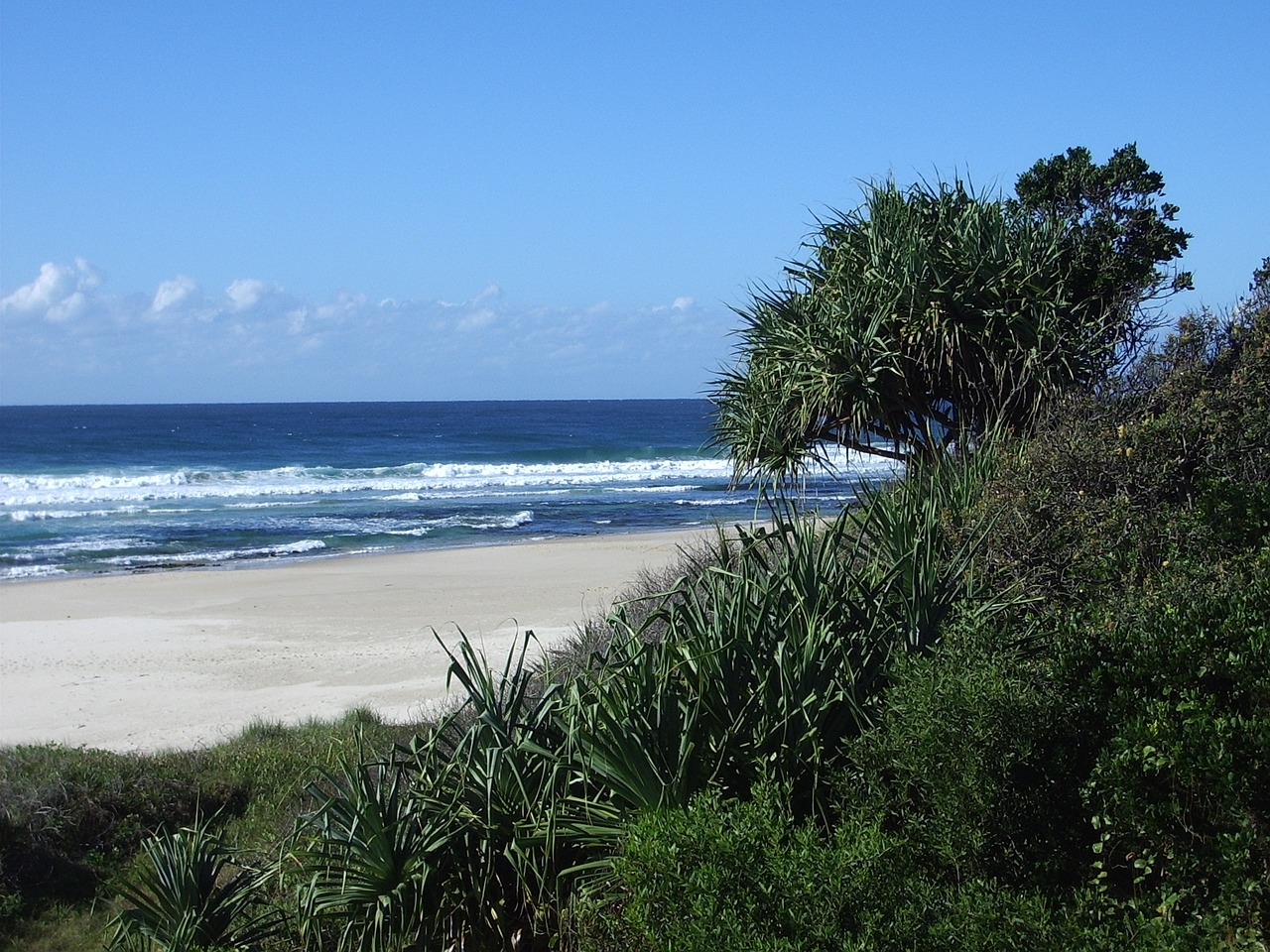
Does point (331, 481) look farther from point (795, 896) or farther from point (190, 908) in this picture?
point (795, 896)

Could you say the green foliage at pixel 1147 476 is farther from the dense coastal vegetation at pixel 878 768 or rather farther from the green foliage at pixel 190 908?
the green foliage at pixel 190 908

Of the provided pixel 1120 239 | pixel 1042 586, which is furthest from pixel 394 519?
pixel 1042 586

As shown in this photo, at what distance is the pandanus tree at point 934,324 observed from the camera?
30.9ft

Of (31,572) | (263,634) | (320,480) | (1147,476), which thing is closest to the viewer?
(1147,476)

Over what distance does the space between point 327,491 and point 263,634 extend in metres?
25.8

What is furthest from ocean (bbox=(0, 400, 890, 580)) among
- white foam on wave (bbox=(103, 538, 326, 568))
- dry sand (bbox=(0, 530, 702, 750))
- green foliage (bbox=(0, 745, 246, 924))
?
green foliage (bbox=(0, 745, 246, 924))

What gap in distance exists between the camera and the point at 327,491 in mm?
41781

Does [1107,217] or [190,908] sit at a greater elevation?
[1107,217]

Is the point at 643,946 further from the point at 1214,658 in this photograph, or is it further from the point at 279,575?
the point at 279,575

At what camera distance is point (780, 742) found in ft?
14.4

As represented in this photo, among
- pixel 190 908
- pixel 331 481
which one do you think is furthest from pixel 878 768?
pixel 331 481

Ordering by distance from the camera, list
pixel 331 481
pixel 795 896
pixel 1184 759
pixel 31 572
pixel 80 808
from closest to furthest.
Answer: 1. pixel 795 896
2. pixel 1184 759
3. pixel 80 808
4. pixel 31 572
5. pixel 331 481

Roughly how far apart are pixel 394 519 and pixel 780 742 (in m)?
29.5

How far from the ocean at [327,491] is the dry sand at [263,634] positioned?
3.14 metres
